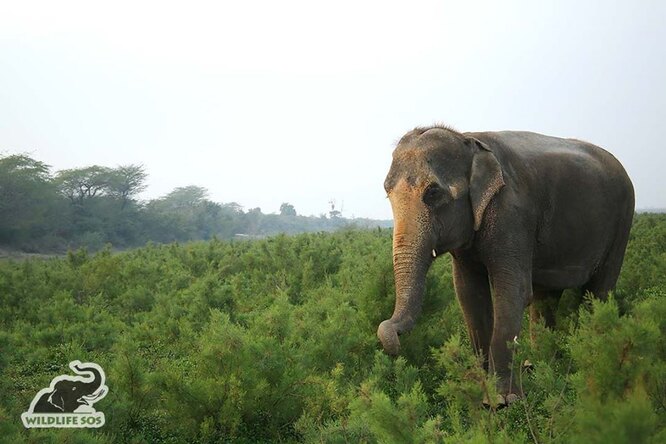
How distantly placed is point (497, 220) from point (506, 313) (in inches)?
26.9

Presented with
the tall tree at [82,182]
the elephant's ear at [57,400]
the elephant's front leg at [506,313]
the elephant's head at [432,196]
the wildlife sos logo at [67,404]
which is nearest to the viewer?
the wildlife sos logo at [67,404]

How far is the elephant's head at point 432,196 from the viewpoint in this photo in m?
4.42

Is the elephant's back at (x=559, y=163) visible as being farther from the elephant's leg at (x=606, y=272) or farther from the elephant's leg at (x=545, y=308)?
the elephant's leg at (x=545, y=308)

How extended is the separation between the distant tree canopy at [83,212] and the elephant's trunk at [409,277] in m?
20.1

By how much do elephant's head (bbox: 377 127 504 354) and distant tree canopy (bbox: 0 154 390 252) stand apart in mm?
19893

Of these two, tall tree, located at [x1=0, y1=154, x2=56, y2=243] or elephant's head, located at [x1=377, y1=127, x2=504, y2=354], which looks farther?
tall tree, located at [x1=0, y1=154, x2=56, y2=243]

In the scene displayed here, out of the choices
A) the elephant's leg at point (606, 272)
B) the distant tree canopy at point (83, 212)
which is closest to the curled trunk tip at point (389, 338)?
the elephant's leg at point (606, 272)

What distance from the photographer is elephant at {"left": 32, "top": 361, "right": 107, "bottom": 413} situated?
4.26 meters

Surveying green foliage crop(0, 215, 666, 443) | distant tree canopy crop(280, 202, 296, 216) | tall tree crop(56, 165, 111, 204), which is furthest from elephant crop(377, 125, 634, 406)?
distant tree canopy crop(280, 202, 296, 216)

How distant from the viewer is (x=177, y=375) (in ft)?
14.8

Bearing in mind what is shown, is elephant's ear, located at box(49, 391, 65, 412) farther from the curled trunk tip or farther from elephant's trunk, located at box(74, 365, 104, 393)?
the curled trunk tip

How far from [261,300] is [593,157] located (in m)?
6.28

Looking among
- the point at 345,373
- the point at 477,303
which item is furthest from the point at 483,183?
the point at 345,373

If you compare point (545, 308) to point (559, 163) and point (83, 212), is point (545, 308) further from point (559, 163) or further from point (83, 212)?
point (83, 212)
